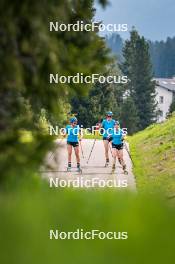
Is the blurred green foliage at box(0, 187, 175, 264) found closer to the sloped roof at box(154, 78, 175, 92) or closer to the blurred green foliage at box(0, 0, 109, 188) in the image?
the blurred green foliage at box(0, 0, 109, 188)

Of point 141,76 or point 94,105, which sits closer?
point 94,105

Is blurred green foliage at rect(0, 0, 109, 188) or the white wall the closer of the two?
blurred green foliage at rect(0, 0, 109, 188)

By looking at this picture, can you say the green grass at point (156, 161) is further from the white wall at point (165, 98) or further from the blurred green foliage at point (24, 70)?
the white wall at point (165, 98)

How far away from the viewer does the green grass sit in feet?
57.7

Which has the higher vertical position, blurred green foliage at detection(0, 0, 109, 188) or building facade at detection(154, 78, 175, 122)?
building facade at detection(154, 78, 175, 122)

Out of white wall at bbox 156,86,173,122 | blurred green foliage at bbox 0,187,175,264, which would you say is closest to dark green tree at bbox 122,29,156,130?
white wall at bbox 156,86,173,122

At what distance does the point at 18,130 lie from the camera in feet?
14.5

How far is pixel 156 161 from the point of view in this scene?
22.4 metres

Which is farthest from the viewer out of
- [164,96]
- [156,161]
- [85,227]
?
[164,96]

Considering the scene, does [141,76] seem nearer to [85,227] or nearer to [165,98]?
[165,98]

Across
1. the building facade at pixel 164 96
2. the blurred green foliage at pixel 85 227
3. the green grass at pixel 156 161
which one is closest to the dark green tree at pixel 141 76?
the building facade at pixel 164 96

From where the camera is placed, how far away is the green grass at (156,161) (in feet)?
57.7

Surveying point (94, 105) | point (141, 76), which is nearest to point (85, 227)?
point (94, 105)

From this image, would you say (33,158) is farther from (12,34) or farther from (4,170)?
(12,34)
